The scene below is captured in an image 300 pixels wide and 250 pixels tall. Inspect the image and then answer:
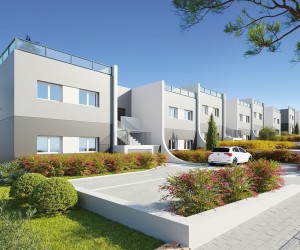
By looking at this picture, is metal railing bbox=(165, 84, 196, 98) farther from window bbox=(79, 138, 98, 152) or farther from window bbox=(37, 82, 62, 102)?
window bbox=(37, 82, 62, 102)

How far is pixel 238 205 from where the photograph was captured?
659 centimetres

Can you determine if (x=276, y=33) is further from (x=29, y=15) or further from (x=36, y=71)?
(x=36, y=71)

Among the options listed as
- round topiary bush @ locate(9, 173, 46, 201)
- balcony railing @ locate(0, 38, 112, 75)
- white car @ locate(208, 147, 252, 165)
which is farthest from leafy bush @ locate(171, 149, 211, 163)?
round topiary bush @ locate(9, 173, 46, 201)

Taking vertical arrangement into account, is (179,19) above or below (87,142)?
above

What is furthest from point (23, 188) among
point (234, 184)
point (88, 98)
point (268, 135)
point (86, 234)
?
point (268, 135)

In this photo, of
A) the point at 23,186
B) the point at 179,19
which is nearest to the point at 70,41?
the point at 179,19

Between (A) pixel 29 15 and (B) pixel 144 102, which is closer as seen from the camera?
(A) pixel 29 15

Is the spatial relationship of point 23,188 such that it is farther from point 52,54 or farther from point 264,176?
point 52,54

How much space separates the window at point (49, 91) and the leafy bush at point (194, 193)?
44.7ft

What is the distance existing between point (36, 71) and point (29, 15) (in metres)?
3.90

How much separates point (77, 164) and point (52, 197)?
25.5 feet

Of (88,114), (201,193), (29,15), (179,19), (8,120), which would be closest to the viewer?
(201,193)

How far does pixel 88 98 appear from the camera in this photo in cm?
2009

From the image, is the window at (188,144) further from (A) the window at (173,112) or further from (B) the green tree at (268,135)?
(B) the green tree at (268,135)
